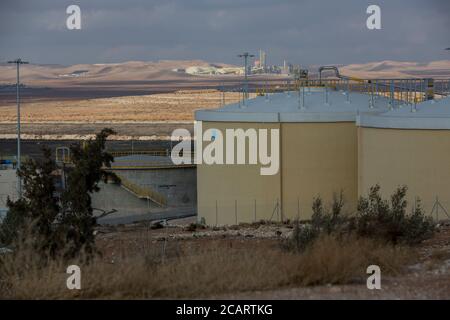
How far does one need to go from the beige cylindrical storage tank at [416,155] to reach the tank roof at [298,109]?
316 centimetres

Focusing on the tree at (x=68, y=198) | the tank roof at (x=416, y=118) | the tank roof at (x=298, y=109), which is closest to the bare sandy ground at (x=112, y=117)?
the tank roof at (x=298, y=109)

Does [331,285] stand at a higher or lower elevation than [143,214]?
higher

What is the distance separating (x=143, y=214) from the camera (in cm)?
3556

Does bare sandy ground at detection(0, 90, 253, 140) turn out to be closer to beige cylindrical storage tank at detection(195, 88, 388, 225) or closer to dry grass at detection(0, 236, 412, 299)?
beige cylindrical storage tank at detection(195, 88, 388, 225)

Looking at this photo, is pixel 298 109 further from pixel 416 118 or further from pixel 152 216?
pixel 152 216

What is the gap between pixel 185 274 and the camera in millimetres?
10141

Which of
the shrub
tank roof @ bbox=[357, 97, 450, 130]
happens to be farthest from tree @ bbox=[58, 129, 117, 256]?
tank roof @ bbox=[357, 97, 450, 130]

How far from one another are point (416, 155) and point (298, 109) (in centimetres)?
538

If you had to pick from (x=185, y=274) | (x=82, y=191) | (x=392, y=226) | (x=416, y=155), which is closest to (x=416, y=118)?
(x=416, y=155)

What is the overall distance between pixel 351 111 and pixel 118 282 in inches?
697

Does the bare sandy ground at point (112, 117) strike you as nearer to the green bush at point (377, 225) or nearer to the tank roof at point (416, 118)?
the tank roof at point (416, 118)

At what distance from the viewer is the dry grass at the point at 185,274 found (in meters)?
9.85
